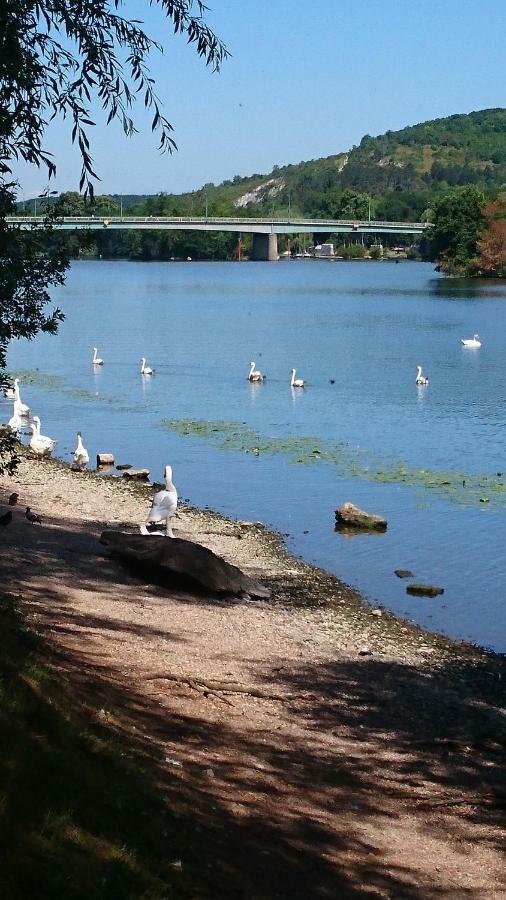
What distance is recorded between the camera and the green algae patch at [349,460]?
26172 millimetres

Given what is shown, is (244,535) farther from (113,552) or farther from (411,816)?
(411,816)

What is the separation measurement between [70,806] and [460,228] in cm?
13698

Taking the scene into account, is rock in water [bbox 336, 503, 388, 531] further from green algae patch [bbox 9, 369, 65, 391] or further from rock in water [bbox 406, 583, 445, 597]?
green algae patch [bbox 9, 369, 65, 391]

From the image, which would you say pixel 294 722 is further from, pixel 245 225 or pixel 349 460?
pixel 245 225

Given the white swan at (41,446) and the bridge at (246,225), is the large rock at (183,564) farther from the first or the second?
the bridge at (246,225)

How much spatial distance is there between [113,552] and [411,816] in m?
7.73

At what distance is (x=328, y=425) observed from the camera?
1432 inches

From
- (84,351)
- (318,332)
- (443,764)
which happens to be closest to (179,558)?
(443,764)

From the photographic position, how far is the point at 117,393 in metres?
44.3

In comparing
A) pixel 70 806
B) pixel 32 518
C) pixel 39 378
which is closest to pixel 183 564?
pixel 32 518

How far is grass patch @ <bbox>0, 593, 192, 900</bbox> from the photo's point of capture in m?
6.08

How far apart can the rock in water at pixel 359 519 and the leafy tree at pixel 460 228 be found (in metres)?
119

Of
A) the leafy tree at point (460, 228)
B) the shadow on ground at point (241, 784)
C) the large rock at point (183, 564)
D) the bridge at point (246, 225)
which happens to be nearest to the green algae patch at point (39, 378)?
the large rock at point (183, 564)

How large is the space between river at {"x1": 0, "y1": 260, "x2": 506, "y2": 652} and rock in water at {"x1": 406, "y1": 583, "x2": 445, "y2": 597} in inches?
Answer: 5.9
